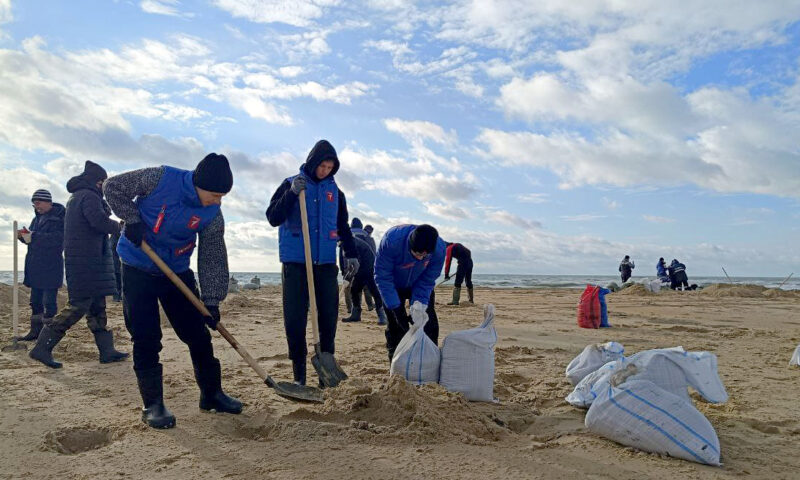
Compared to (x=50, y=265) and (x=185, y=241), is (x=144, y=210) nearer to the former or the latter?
(x=185, y=241)

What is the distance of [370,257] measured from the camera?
780cm

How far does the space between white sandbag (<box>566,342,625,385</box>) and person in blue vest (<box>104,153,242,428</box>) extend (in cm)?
224

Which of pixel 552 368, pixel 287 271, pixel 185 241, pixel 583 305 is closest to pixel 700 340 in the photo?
pixel 583 305

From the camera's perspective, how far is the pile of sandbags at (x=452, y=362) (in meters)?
3.43

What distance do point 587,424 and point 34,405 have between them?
329cm

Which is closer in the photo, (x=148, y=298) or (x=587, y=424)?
(x=587, y=424)

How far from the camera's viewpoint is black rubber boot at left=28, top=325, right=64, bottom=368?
454cm

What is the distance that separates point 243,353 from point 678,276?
18.6 m

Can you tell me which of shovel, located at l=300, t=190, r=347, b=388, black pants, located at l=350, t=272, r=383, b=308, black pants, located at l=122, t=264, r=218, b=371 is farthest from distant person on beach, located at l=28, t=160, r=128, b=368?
black pants, located at l=350, t=272, r=383, b=308

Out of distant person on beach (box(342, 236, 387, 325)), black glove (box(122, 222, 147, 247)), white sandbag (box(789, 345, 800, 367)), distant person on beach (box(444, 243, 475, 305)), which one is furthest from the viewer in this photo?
distant person on beach (box(444, 243, 475, 305))

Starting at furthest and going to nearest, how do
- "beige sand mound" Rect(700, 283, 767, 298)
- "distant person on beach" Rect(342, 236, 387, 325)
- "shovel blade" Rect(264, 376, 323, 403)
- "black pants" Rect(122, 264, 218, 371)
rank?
"beige sand mound" Rect(700, 283, 767, 298), "distant person on beach" Rect(342, 236, 387, 325), "shovel blade" Rect(264, 376, 323, 403), "black pants" Rect(122, 264, 218, 371)

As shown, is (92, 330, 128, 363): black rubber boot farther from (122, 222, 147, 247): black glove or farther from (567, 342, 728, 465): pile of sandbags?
(567, 342, 728, 465): pile of sandbags

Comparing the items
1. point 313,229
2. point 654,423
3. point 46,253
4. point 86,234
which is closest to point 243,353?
point 313,229

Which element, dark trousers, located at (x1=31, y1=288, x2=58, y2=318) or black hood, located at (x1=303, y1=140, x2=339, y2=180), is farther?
dark trousers, located at (x1=31, y1=288, x2=58, y2=318)
